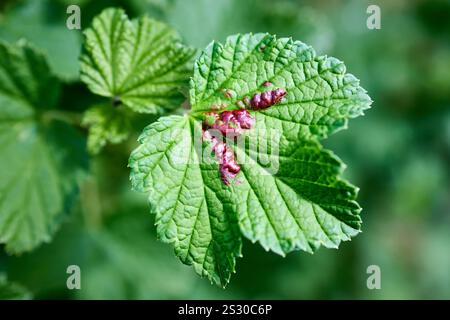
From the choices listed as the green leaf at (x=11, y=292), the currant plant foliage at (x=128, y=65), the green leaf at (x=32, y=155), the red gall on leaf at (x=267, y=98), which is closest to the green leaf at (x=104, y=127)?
the currant plant foliage at (x=128, y=65)

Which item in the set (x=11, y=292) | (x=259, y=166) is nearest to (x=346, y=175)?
(x=259, y=166)

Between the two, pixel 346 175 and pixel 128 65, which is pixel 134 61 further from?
pixel 346 175

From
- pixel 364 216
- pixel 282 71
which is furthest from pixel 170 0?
pixel 364 216

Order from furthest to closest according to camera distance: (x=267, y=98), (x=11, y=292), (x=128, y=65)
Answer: (x=11, y=292) → (x=128, y=65) → (x=267, y=98)

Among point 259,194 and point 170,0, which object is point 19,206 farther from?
point 170,0

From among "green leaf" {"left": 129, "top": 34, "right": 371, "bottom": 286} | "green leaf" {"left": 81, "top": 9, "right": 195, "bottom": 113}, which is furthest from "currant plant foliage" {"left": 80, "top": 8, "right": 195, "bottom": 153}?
"green leaf" {"left": 129, "top": 34, "right": 371, "bottom": 286}

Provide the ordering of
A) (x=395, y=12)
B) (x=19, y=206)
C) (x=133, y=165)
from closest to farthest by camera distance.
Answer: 1. (x=133, y=165)
2. (x=19, y=206)
3. (x=395, y=12)
